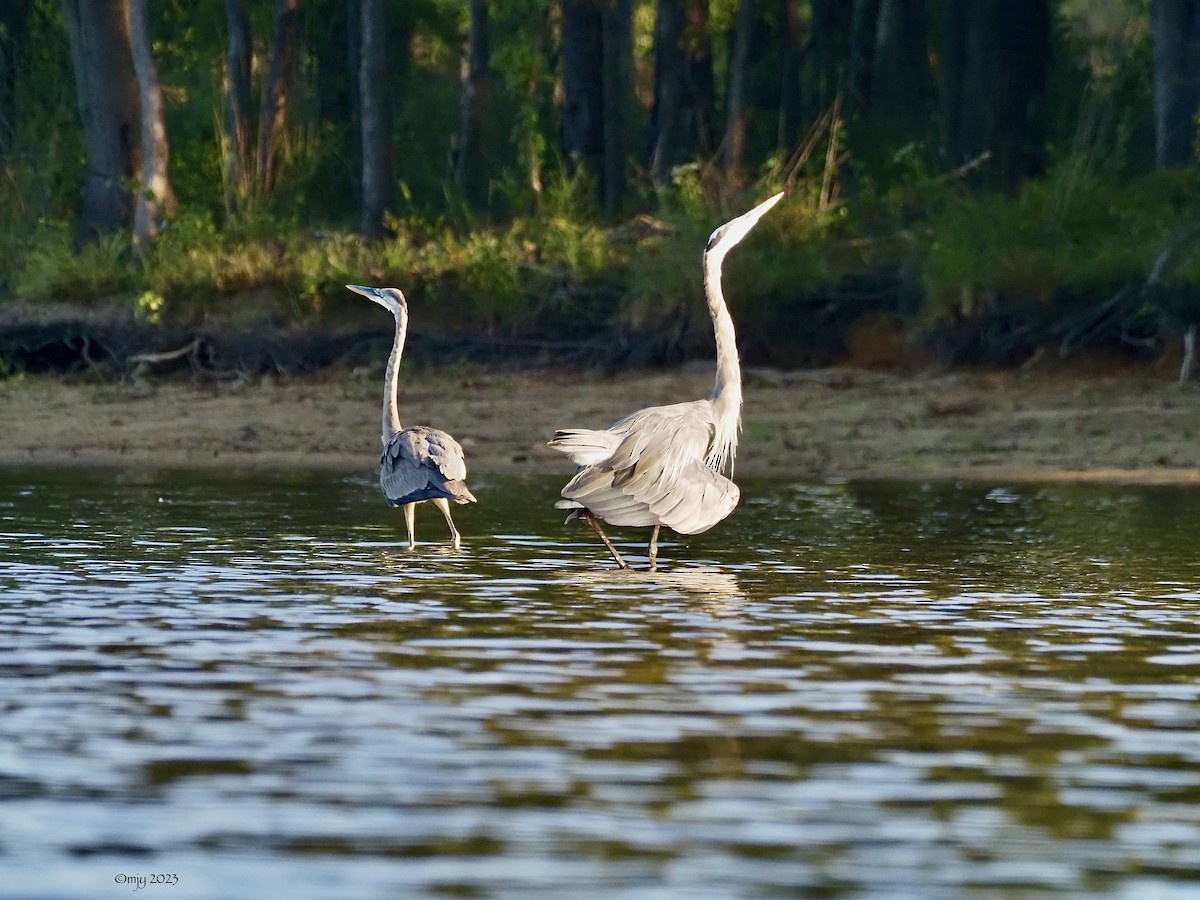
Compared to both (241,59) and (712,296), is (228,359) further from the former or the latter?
(712,296)

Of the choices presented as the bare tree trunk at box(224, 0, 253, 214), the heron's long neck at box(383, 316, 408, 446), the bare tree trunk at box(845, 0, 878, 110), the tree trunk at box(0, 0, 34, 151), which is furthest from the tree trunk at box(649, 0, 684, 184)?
the heron's long neck at box(383, 316, 408, 446)

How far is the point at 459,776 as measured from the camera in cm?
564

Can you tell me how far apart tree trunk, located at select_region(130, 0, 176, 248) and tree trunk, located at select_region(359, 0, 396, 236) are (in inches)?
85.8

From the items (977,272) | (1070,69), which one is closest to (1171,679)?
(977,272)

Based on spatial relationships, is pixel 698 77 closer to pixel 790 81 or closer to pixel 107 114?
pixel 790 81

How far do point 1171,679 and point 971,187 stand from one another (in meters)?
14.7

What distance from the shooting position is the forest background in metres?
19.0

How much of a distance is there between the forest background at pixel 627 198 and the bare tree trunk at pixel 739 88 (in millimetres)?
48

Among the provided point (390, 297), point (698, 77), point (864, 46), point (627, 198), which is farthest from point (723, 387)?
point (864, 46)

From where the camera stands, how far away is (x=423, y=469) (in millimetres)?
11867

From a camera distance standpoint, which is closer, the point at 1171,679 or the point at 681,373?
the point at 1171,679

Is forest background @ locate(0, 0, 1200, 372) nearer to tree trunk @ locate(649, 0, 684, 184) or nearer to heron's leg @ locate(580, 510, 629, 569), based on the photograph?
tree trunk @ locate(649, 0, 684, 184)

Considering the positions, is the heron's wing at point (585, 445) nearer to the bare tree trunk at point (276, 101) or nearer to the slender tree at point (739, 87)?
the slender tree at point (739, 87)

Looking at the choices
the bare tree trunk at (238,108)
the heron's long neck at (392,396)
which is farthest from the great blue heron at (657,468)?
the bare tree trunk at (238,108)
